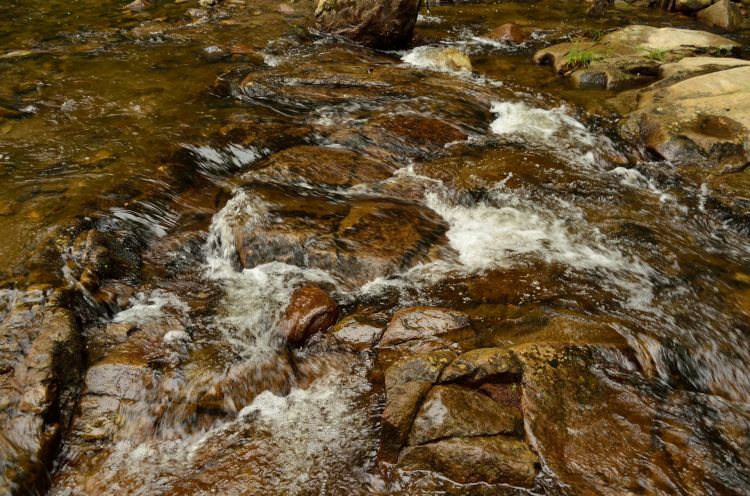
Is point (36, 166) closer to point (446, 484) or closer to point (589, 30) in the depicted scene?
point (446, 484)

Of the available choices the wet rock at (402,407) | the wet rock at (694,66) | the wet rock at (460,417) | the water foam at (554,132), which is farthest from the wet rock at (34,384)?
the wet rock at (694,66)

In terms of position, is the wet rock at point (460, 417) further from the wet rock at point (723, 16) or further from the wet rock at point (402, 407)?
the wet rock at point (723, 16)

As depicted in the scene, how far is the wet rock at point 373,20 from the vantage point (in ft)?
36.9

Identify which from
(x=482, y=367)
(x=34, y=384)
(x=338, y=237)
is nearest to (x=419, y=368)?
(x=482, y=367)

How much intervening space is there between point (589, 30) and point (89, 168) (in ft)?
39.5

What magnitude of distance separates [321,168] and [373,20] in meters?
6.04

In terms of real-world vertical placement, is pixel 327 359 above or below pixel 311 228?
below

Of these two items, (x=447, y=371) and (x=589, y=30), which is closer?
(x=447, y=371)

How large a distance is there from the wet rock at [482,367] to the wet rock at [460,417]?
14cm

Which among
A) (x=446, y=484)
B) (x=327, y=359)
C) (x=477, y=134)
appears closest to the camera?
(x=446, y=484)

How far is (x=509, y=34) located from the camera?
1221 centimetres

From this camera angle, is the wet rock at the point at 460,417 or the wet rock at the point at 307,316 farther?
the wet rock at the point at 307,316

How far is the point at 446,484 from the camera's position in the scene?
Answer: 340 centimetres

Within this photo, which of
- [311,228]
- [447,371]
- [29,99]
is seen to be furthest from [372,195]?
[29,99]
